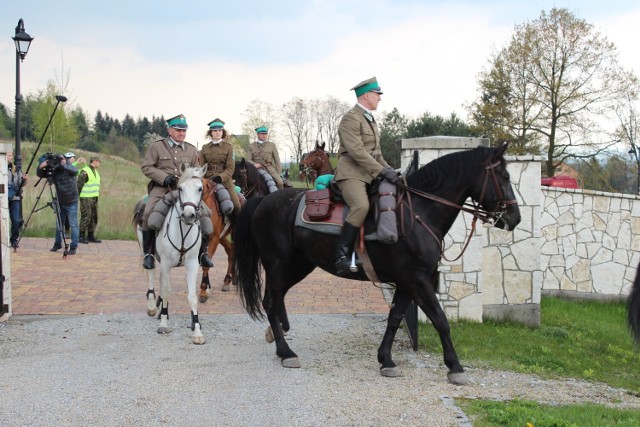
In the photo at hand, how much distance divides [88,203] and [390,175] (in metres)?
12.6

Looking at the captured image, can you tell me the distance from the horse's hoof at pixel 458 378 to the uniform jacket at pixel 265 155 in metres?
8.96

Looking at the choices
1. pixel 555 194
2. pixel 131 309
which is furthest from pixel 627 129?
pixel 131 309

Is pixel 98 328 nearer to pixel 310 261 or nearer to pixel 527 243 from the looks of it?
pixel 310 261

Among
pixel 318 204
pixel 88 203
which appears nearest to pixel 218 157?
pixel 318 204

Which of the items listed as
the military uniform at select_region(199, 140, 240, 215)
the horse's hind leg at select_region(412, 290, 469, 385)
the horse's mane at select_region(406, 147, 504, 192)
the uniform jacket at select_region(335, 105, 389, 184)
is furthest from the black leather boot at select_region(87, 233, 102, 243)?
the horse's hind leg at select_region(412, 290, 469, 385)

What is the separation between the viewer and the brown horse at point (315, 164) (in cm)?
1823

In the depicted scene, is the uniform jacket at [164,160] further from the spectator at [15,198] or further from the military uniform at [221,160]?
the spectator at [15,198]

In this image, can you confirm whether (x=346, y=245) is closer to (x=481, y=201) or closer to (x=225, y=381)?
(x=481, y=201)

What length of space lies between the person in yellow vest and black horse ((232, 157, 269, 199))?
5.57m

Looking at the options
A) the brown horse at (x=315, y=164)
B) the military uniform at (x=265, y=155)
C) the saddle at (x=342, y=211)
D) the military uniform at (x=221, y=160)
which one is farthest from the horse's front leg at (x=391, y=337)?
the brown horse at (x=315, y=164)

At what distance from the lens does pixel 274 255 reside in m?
7.67

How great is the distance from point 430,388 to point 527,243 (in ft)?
12.6

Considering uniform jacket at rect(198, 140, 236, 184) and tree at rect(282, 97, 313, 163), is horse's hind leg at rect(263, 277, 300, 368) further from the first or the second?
tree at rect(282, 97, 313, 163)

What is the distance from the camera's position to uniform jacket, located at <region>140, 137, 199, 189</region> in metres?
8.85
